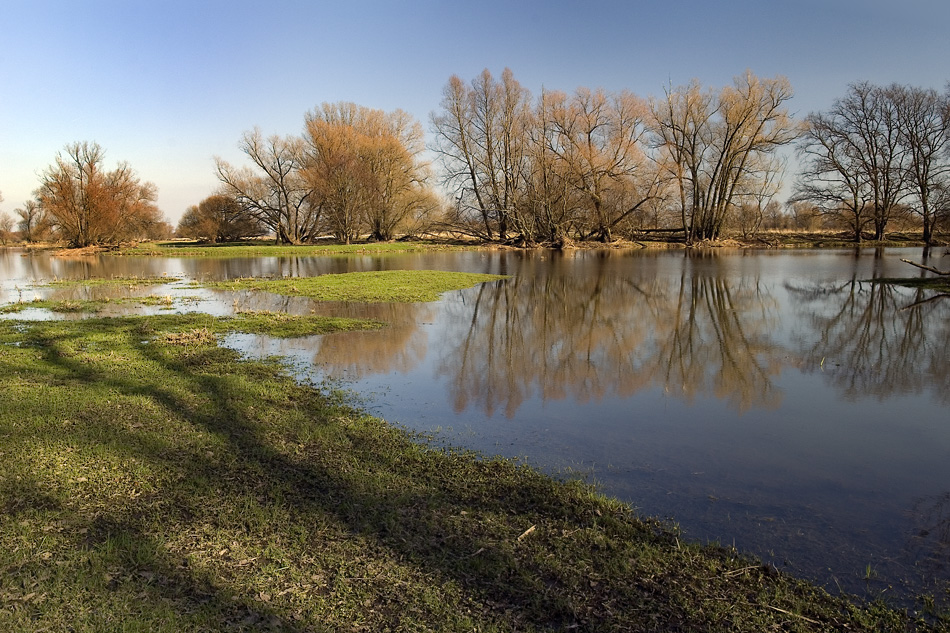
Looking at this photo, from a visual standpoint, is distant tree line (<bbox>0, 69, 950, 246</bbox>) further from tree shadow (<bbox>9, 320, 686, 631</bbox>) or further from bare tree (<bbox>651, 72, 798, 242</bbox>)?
tree shadow (<bbox>9, 320, 686, 631</bbox>)

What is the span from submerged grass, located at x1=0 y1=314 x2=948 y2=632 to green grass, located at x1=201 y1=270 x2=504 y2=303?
10.8 metres

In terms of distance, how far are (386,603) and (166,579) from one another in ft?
4.21

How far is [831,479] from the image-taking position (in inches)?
186

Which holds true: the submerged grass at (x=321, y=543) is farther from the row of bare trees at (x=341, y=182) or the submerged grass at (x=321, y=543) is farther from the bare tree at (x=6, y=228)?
the bare tree at (x=6, y=228)

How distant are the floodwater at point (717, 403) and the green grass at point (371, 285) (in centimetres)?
180

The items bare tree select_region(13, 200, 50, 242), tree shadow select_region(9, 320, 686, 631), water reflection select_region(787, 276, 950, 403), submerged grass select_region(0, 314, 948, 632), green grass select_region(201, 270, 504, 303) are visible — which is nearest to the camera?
submerged grass select_region(0, 314, 948, 632)

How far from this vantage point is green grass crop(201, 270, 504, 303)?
54.6 ft

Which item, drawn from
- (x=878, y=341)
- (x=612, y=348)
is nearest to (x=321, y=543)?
(x=612, y=348)

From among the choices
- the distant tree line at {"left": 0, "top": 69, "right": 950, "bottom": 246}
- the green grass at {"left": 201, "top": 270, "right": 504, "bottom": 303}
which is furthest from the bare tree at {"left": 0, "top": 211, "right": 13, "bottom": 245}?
the green grass at {"left": 201, "top": 270, "right": 504, "bottom": 303}

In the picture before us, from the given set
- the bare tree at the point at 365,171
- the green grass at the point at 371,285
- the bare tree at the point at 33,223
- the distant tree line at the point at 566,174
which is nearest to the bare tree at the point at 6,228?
the bare tree at the point at 33,223

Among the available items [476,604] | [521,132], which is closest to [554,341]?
[476,604]

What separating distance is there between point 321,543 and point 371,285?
16.0 metres

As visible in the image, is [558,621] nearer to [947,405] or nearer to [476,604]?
[476,604]

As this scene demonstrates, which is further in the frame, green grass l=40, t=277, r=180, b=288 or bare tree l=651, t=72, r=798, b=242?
bare tree l=651, t=72, r=798, b=242
